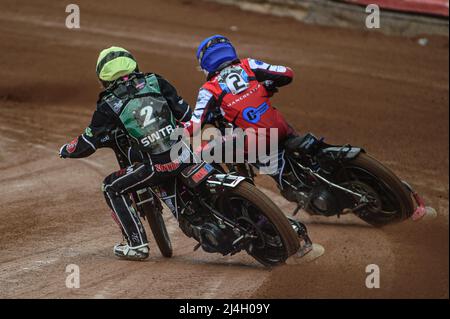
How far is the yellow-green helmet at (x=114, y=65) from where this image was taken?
254 inches

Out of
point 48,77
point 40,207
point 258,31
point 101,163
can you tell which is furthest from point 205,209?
point 258,31

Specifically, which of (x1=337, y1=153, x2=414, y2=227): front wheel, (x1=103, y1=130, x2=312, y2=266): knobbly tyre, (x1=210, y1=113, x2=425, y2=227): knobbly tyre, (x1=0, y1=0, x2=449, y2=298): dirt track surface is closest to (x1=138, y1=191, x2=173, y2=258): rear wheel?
(x1=103, y1=130, x2=312, y2=266): knobbly tyre

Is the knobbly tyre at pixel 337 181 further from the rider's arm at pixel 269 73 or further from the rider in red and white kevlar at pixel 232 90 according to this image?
the rider's arm at pixel 269 73

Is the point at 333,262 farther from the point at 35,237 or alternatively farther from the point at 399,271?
the point at 35,237

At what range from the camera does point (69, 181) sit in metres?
9.15

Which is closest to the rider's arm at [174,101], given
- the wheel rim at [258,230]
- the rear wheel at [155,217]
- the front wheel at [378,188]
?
the rear wheel at [155,217]

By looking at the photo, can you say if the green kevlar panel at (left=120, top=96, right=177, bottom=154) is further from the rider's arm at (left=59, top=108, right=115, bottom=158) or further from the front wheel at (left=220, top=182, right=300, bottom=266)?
the front wheel at (left=220, top=182, right=300, bottom=266)

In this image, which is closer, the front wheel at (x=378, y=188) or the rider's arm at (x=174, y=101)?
the rider's arm at (x=174, y=101)

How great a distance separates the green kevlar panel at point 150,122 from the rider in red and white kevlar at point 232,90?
0.60 m

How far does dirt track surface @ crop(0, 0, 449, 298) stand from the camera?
6473 mm

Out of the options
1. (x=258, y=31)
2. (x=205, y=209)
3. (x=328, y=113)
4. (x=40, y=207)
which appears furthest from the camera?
(x=258, y=31)

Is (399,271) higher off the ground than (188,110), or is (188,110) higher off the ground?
(188,110)

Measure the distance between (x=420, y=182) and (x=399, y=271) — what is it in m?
3.06

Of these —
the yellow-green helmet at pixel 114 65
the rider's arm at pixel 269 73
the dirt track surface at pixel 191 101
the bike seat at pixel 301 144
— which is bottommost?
the dirt track surface at pixel 191 101
